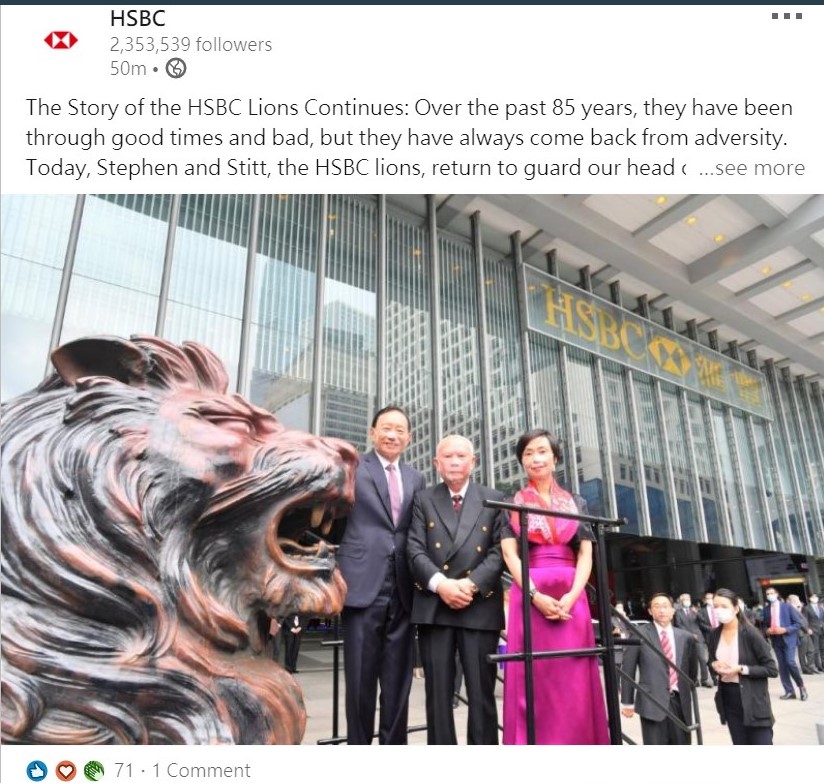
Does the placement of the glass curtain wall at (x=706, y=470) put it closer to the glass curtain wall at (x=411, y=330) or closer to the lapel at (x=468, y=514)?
the glass curtain wall at (x=411, y=330)

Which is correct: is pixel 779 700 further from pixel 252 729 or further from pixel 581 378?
pixel 252 729

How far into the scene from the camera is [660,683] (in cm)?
384

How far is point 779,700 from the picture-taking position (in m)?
7.88

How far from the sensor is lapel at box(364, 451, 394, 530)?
2.19 metres

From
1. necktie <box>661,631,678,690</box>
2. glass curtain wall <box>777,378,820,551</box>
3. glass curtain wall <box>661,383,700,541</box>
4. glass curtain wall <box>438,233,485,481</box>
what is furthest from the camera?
glass curtain wall <box>777,378,820,551</box>

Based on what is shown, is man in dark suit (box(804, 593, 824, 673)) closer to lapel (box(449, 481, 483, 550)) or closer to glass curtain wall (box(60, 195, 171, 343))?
lapel (box(449, 481, 483, 550))

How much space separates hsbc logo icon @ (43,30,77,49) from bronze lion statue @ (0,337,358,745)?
3.86 ft

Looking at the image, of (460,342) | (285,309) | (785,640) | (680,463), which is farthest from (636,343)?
(285,309)

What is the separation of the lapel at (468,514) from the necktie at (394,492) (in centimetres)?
19

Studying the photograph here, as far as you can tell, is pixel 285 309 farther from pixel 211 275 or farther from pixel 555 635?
pixel 555 635

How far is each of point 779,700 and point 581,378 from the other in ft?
21.9

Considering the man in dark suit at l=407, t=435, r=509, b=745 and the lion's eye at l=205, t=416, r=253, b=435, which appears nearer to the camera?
the lion's eye at l=205, t=416, r=253, b=435
